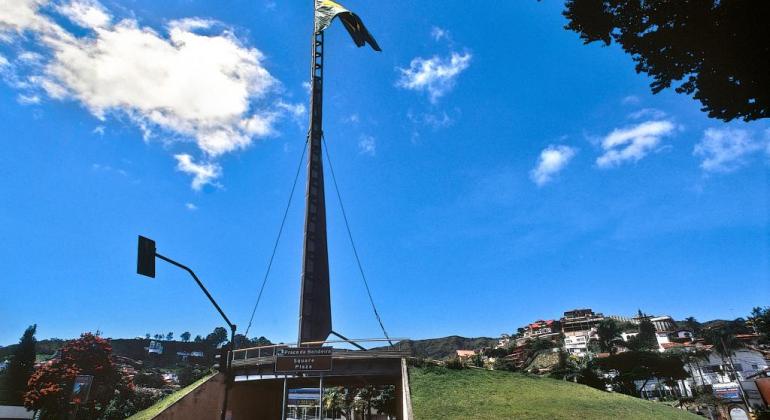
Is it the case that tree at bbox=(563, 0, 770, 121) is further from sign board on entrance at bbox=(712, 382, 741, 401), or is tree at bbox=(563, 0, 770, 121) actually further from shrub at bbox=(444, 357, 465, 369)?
sign board on entrance at bbox=(712, 382, 741, 401)

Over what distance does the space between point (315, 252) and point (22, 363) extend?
186 feet

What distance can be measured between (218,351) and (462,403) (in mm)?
14735

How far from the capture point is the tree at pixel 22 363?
60.3 metres

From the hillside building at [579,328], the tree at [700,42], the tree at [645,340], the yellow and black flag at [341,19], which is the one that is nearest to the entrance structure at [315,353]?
the yellow and black flag at [341,19]

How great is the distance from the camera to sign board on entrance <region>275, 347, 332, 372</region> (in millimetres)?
20000

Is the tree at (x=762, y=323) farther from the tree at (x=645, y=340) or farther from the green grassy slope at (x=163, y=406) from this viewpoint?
the green grassy slope at (x=163, y=406)

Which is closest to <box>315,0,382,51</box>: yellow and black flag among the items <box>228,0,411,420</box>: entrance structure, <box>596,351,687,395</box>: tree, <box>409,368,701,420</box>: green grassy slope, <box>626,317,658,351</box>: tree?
<box>228,0,411,420</box>: entrance structure

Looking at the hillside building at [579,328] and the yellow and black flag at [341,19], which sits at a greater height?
the yellow and black flag at [341,19]

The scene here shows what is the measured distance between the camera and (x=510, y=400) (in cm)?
2447

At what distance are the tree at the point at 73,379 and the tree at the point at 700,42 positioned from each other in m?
49.4

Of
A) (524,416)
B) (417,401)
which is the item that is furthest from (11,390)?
(524,416)

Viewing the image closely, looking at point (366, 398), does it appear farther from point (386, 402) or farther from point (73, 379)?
point (73, 379)

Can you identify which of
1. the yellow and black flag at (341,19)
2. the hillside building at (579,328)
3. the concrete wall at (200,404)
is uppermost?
the yellow and black flag at (341,19)

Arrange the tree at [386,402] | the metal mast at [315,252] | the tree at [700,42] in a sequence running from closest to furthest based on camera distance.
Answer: the tree at [700,42] → the metal mast at [315,252] → the tree at [386,402]
